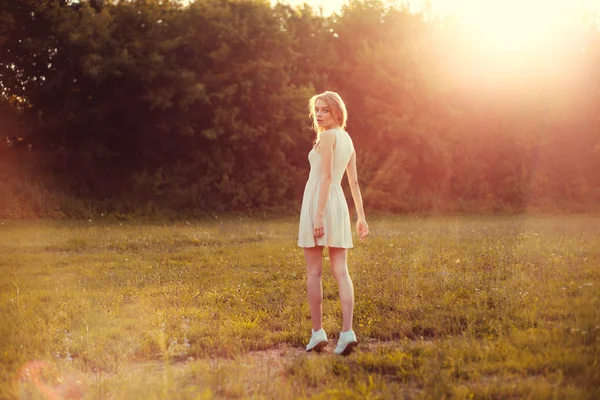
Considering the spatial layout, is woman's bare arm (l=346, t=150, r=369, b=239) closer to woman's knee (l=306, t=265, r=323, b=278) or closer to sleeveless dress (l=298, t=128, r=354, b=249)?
sleeveless dress (l=298, t=128, r=354, b=249)

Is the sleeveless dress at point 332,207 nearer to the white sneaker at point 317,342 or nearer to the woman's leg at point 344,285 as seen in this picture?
the woman's leg at point 344,285

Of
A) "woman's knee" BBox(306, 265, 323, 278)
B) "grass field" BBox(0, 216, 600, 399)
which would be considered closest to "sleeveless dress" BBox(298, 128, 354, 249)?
"woman's knee" BBox(306, 265, 323, 278)

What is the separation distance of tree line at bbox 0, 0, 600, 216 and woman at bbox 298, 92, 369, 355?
18.7 m

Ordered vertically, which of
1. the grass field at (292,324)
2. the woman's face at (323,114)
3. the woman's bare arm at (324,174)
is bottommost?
the grass field at (292,324)

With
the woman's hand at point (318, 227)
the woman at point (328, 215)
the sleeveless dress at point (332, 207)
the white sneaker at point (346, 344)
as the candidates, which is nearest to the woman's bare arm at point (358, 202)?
the woman at point (328, 215)

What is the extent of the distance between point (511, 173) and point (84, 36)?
764 inches

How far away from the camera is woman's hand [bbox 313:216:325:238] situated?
20.6ft

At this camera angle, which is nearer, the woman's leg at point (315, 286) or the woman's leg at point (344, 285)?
the woman's leg at point (344, 285)

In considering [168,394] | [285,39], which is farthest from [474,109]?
[168,394]

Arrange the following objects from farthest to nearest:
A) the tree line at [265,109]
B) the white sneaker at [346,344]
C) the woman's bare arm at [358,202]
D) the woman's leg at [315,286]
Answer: the tree line at [265,109]
the woman's bare arm at [358,202]
the woman's leg at [315,286]
the white sneaker at [346,344]

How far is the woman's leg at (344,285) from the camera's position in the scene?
21.0 ft

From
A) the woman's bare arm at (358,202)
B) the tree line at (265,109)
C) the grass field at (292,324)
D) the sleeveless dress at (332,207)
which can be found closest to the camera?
the grass field at (292,324)

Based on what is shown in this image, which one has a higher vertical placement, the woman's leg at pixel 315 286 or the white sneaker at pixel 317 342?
the woman's leg at pixel 315 286

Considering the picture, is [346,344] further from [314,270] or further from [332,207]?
[332,207]
